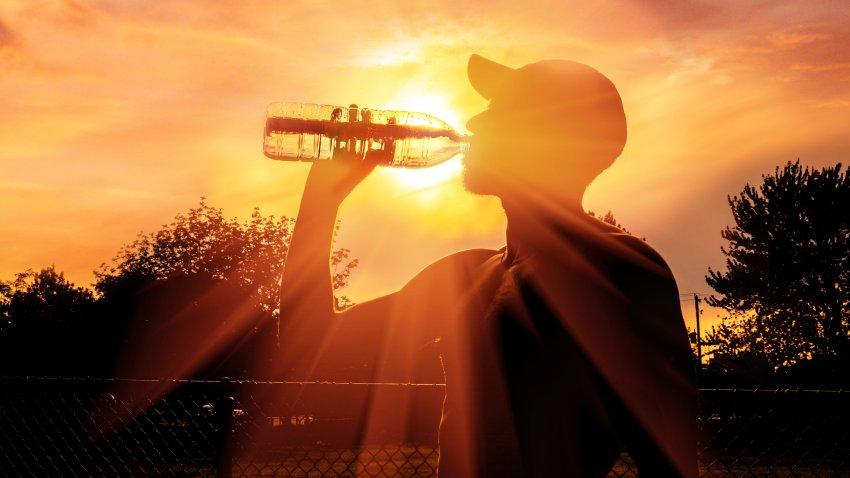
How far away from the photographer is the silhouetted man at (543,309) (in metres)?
1.54

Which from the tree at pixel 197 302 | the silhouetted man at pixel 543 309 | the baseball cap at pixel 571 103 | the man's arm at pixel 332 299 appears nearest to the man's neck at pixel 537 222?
the silhouetted man at pixel 543 309

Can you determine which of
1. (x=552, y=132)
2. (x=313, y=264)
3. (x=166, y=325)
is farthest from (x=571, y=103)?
(x=166, y=325)

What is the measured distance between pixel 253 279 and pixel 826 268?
100 feet

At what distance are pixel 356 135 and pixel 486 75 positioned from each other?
686 millimetres

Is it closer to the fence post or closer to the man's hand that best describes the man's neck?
the man's hand

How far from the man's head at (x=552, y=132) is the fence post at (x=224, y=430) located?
3.16 meters

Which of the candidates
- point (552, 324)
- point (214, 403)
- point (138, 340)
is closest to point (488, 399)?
point (552, 324)

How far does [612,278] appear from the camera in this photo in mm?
1574

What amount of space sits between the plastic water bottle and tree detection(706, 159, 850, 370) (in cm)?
3938

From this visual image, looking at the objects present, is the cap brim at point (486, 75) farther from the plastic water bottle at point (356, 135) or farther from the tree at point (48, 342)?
the tree at point (48, 342)

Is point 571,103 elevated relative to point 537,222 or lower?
elevated

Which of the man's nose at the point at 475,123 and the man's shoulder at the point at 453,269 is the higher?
the man's nose at the point at 475,123

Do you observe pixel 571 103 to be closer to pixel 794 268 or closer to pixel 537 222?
pixel 537 222

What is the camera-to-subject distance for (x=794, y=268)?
128 feet
